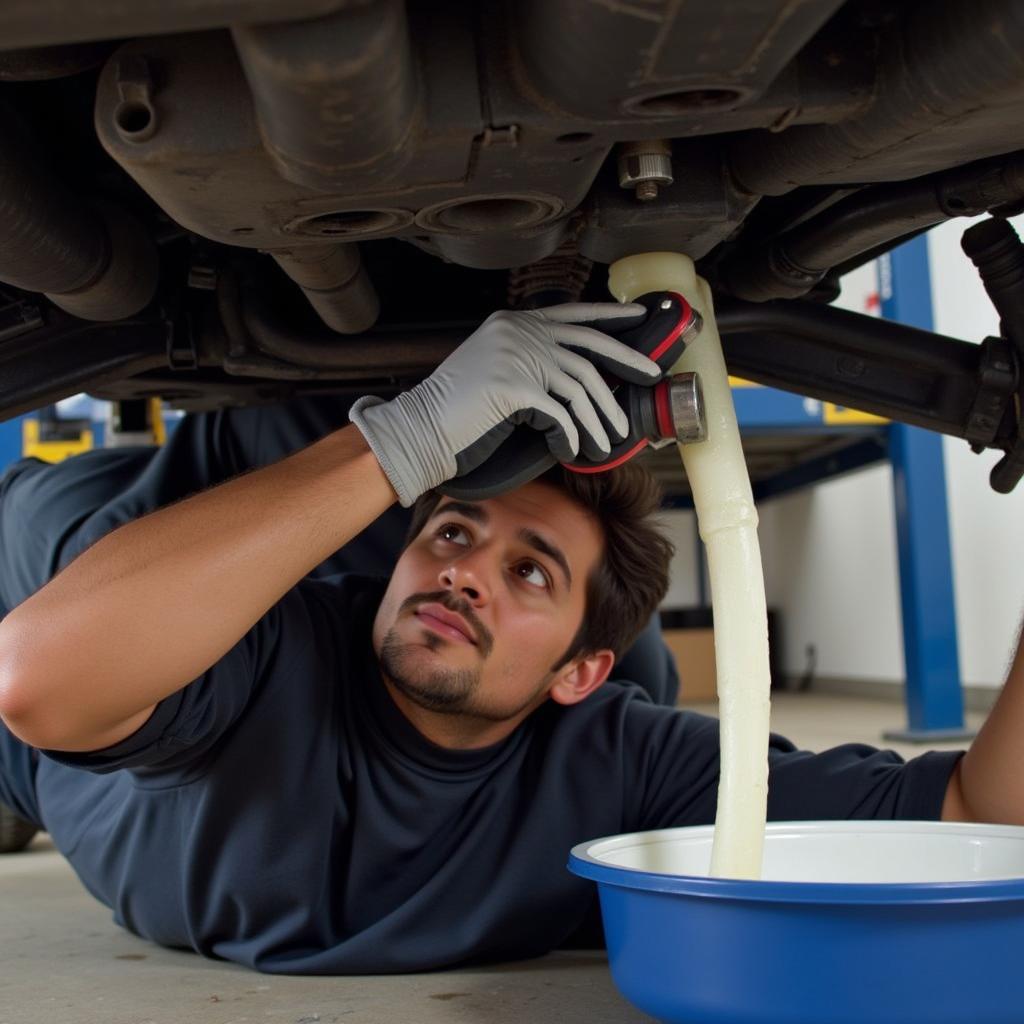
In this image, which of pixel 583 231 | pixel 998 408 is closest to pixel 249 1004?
pixel 583 231

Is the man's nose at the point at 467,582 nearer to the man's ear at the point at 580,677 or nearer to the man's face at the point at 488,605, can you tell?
the man's face at the point at 488,605

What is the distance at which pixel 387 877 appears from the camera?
104cm

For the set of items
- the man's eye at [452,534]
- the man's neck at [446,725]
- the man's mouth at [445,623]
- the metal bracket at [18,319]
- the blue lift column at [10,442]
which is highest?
the blue lift column at [10,442]

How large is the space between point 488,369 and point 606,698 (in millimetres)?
457

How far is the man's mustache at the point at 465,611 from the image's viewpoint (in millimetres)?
1061

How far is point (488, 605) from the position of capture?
3.53ft

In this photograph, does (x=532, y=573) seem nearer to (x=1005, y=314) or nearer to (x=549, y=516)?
(x=549, y=516)

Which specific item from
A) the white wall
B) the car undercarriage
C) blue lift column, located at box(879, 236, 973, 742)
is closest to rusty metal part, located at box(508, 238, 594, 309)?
the car undercarriage

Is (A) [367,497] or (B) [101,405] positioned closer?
Answer: (A) [367,497]

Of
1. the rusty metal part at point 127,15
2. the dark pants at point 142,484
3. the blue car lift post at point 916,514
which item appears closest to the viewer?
the rusty metal part at point 127,15

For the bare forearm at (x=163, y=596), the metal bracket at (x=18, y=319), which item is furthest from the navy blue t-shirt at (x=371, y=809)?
the metal bracket at (x=18, y=319)

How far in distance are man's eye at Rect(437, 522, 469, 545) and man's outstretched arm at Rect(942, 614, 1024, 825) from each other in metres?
0.48

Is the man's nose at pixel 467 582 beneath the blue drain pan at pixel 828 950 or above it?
above

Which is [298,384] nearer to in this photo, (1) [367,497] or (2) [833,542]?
(1) [367,497]
